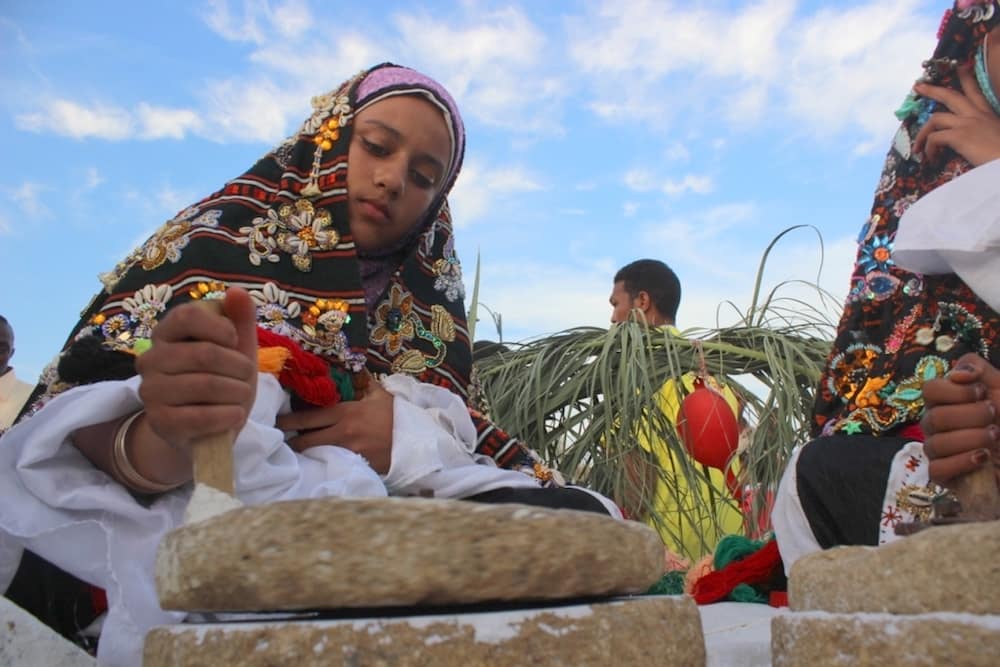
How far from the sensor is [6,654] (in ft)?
3.87

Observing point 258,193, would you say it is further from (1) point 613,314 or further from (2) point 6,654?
(1) point 613,314

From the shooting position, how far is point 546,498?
2.09 m

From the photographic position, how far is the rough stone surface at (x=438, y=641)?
2.62 ft

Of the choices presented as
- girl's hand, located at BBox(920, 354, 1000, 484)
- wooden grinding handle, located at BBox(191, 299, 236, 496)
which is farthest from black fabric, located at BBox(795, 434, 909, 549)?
A: wooden grinding handle, located at BBox(191, 299, 236, 496)

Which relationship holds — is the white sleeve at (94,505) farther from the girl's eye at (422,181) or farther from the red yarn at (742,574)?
the red yarn at (742,574)

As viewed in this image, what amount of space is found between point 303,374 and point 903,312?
140 cm

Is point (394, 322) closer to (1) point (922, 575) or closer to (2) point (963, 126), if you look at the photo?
(2) point (963, 126)

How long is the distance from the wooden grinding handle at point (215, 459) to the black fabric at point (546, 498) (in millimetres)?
954

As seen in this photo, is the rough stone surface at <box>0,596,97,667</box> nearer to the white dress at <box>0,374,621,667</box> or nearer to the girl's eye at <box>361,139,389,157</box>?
the white dress at <box>0,374,621,667</box>

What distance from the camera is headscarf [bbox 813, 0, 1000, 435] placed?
84.9 inches

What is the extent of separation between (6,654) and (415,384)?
1.17m

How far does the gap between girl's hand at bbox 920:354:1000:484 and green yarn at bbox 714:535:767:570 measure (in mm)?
1164

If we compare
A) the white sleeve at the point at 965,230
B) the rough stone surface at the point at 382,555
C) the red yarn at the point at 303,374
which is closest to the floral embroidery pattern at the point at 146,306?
the red yarn at the point at 303,374

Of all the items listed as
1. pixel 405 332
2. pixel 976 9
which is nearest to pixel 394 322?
pixel 405 332
